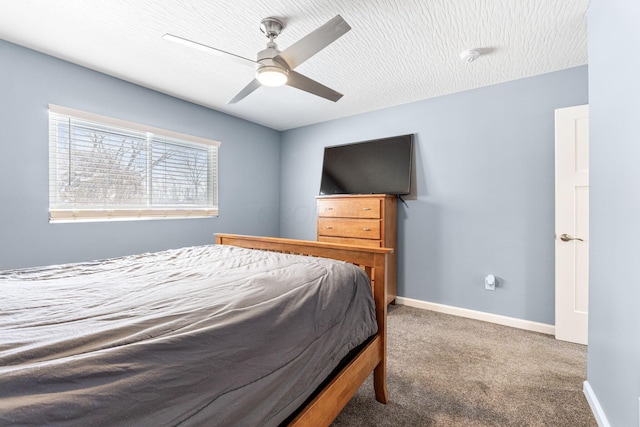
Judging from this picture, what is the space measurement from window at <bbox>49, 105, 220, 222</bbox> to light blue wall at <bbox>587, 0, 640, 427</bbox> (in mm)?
3582

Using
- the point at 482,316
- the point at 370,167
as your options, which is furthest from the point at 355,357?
the point at 370,167

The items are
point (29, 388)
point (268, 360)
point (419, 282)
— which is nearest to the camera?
point (29, 388)

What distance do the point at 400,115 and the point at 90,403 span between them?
12.0 feet

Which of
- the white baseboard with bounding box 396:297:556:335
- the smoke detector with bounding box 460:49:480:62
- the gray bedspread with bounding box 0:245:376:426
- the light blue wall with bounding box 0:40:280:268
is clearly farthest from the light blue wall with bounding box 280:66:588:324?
the light blue wall with bounding box 0:40:280:268

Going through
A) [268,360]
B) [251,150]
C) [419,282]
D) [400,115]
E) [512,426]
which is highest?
[400,115]

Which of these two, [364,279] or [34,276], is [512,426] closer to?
[364,279]

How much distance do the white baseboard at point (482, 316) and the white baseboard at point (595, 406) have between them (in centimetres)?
96

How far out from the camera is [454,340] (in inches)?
98.2

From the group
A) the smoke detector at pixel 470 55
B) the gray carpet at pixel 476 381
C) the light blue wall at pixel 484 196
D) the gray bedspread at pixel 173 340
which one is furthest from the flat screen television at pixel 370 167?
the gray bedspread at pixel 173 340

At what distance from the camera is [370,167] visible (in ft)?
11.9

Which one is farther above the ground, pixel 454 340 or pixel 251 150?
pixel 251 150

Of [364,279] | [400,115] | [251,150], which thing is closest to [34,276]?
[364,279]

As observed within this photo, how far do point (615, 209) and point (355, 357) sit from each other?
1457 mm

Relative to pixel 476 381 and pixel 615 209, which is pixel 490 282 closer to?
pixel 476 381
